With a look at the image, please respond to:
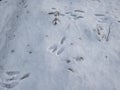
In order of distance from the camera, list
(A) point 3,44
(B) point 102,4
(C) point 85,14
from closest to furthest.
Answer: (A) point 3,44 < (C) point 85,14 < (B) point 102,4

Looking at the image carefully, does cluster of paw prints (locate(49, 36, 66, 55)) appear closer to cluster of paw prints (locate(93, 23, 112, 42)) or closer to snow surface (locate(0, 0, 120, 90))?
snow surface (locate(0, 0, 120, 90))

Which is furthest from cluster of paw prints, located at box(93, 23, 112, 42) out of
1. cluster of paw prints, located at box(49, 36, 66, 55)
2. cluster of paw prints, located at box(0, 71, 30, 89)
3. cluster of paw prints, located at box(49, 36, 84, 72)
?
cluster of paw prints, located at box(0, 71, 30, 89)

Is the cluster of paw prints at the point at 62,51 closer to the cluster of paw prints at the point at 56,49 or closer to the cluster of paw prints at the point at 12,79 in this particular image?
the cluster of paw prints at the point at 56,49

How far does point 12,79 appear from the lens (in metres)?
3.28

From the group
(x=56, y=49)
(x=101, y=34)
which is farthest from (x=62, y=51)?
(x=101, y=34)

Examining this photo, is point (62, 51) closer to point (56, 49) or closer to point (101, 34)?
point (56, 49)

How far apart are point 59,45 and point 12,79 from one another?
1084 mm

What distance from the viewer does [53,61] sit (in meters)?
3.46

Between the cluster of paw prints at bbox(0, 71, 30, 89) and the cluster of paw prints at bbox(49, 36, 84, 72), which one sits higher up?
the cluster of paw prints at bbox(49, 36, 84, 72)

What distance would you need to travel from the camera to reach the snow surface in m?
3.26

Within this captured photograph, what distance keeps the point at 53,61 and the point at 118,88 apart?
3.89 feet

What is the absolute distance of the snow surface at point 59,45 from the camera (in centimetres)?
326

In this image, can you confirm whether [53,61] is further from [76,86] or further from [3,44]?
[3,44]

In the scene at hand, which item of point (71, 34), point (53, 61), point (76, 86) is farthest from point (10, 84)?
point (71, 34)
